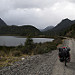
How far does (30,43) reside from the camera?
22.9 meters

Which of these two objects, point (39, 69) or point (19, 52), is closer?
point (39, 69)

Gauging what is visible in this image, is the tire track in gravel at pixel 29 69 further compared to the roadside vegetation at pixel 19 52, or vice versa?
the roadside vegetation at pixel 19 52

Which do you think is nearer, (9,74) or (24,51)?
(9,74)

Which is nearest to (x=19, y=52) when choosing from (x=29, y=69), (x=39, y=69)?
(x=29, y=69)

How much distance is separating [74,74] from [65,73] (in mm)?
524

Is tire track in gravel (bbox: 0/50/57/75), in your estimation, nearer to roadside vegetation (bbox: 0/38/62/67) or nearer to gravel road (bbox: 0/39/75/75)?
gravel road (bbox: 0/39/75/75)

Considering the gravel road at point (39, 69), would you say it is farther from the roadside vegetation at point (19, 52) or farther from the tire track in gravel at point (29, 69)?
the roadside vegetation at point (19, 52)

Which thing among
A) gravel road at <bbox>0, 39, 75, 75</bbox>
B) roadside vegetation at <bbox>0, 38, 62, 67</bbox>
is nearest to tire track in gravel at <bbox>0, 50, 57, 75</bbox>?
gravel road at <bbox>0, 39, 75, 75</bbox>

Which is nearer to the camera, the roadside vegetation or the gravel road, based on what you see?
the gravel road

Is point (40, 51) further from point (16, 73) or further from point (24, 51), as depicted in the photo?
point (16, 73)

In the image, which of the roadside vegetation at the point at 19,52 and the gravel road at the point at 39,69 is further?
the roadside vegetation at the point at 19,52

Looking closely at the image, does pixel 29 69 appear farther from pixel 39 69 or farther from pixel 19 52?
pixel 19 52

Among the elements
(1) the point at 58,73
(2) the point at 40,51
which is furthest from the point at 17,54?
(1) the point at 58,73

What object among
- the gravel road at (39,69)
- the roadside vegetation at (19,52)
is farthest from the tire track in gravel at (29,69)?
the roadside vegetation at (19,52)
